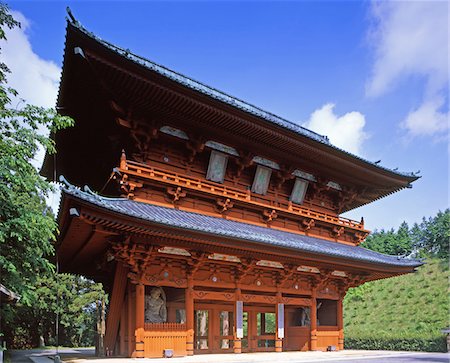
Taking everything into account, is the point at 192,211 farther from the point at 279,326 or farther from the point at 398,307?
the point at 398,307

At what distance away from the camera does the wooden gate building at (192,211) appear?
13984 mm

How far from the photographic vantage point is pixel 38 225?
12781 mm

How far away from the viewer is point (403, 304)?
47.2 metres

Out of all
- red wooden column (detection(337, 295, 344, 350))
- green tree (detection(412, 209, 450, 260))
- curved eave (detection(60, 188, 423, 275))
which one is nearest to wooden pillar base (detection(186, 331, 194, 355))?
curved eave (detection(60, 188, 423, 275))

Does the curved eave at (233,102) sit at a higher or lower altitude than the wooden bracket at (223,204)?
higher

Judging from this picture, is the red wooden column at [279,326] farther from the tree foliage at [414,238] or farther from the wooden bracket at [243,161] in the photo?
the tree foliage at [414,238]

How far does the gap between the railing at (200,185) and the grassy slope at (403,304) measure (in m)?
22.4

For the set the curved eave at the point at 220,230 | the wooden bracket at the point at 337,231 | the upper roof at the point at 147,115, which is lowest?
the curved eave at the point at 220,230

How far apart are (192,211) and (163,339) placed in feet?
15.8

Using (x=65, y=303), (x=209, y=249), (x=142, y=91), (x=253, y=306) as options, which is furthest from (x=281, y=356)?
(x=65, y=303)

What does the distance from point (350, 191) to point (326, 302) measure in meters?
5.88

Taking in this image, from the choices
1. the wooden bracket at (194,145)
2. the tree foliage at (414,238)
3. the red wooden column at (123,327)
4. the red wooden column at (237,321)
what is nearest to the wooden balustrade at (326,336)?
the red wooden column at (237,321)

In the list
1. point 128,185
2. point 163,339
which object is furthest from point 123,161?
point 163,339

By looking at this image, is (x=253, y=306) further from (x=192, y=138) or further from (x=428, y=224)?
(x=428, y=224)
